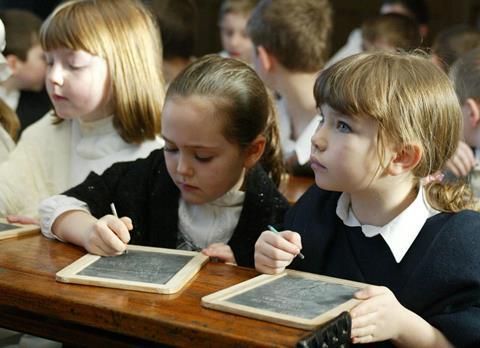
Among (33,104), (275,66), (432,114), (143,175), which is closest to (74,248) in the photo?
(143,175)

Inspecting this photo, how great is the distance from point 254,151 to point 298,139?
168cm

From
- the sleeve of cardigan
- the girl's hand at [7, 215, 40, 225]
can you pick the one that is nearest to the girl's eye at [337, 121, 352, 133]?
the sleeve of cardigan

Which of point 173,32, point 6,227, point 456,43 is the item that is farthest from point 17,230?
point 456,43

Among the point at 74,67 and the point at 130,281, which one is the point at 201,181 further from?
the point at 74,67

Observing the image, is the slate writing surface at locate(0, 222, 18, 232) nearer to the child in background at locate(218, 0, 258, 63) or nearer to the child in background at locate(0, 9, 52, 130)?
the child in background at locate(0, 9, 52, 130)

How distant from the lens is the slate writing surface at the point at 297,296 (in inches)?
68.8

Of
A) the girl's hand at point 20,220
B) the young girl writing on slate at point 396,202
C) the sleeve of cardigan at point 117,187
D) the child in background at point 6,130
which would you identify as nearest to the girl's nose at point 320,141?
the young girl writing on slate at point 396,202

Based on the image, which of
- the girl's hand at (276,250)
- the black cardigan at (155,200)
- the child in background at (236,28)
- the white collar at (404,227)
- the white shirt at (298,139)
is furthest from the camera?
the child in background at (236,28)

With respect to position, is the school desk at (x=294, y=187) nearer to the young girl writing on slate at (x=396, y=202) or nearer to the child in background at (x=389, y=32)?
the young girl writing on slate at (x=396, y=202)

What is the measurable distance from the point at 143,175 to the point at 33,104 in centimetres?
270

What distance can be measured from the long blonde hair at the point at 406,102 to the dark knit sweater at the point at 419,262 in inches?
5.3

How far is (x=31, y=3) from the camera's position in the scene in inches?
297

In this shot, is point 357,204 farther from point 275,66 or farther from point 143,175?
point 275,66

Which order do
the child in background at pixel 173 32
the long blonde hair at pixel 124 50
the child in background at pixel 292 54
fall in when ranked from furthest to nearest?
the child in background at pixel 173 32
the child in background at pixel 292 54
the long blonde hair at pixel 124 50
